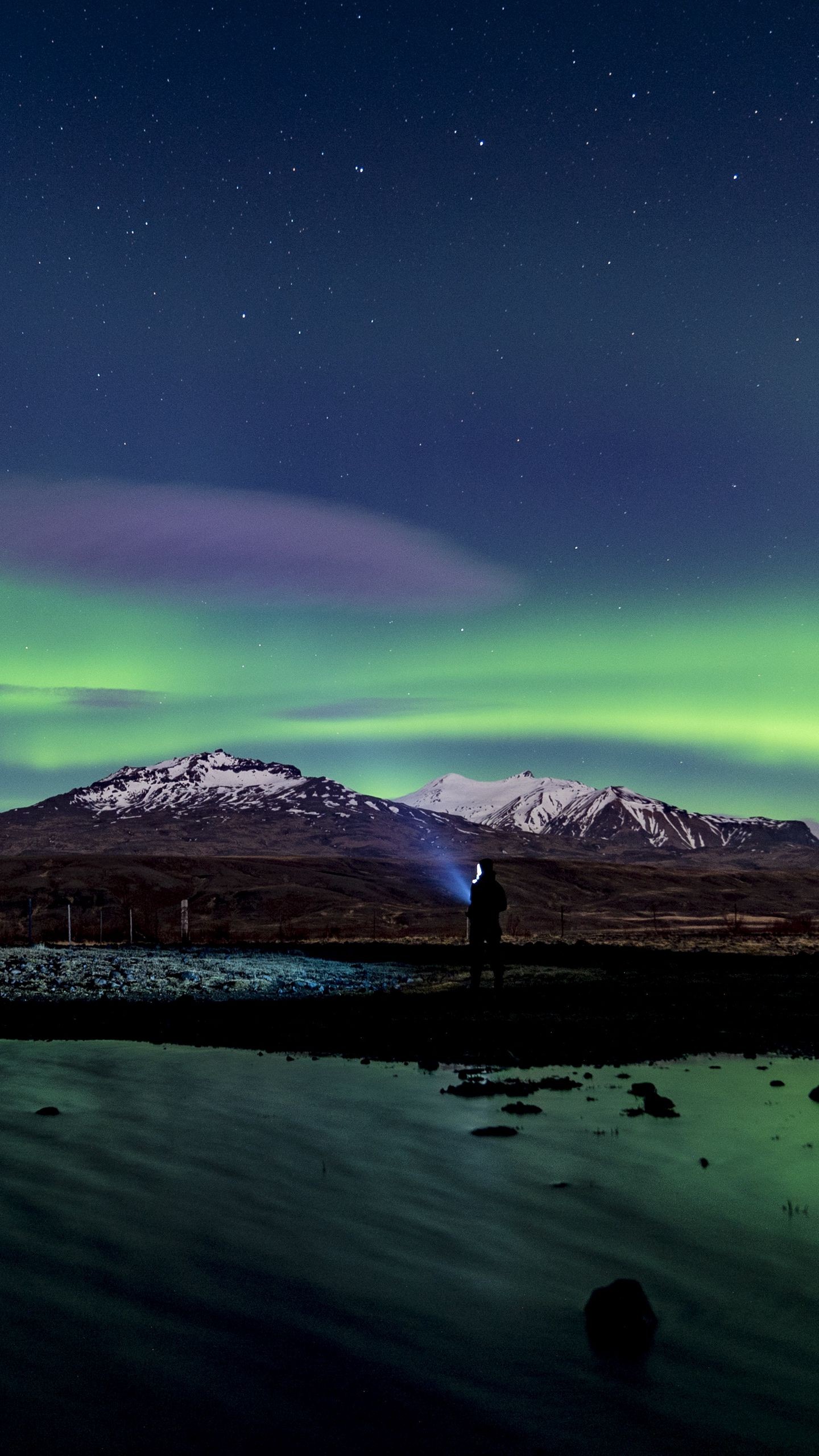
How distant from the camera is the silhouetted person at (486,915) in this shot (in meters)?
20.4

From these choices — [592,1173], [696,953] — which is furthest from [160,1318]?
[696,953]

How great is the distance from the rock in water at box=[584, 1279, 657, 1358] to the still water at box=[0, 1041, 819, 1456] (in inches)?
4.7

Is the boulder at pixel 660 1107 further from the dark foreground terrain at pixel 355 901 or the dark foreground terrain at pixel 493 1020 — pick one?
the dark foreground terrain at pixel 355 901

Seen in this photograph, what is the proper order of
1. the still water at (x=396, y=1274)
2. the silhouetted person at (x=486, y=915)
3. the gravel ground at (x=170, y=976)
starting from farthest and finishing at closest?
the gravel ground at (x=170, y=976) → the silhouetted person at (x=486, y=915) → the still water at (x=396, y=1274)

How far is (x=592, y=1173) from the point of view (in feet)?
30.6

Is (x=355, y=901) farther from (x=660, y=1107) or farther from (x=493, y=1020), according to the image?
(x=660, y=1107)

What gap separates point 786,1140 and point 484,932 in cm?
1055

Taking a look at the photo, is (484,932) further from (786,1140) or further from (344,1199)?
(344,1199)

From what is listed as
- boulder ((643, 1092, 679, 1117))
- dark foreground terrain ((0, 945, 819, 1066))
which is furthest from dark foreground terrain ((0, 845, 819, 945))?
boulder ((643, 1092, 679, 1117))

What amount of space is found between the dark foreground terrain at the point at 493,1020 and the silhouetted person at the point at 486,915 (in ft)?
2.22

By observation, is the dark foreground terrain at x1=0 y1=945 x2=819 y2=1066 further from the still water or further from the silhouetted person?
the still water

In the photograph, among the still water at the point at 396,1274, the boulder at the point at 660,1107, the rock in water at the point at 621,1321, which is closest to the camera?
the still water at the point at 396,1274

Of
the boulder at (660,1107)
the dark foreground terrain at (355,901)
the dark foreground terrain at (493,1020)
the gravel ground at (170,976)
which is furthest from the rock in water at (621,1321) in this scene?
the dark foreground terrain at (355,901)

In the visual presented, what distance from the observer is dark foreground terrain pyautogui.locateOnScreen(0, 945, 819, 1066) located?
53.5 ft
